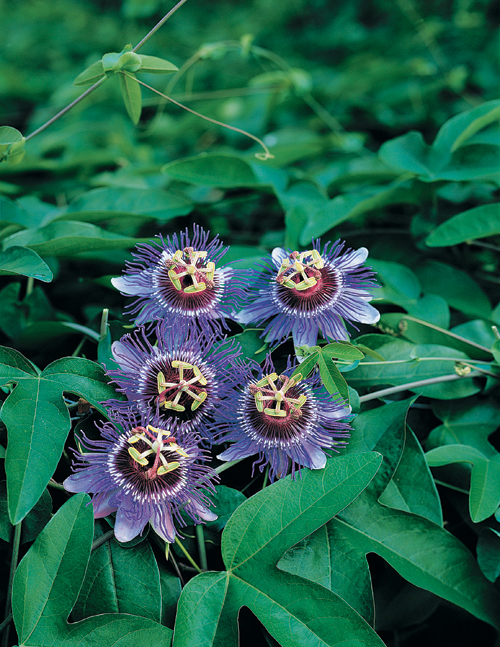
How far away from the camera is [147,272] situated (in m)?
0.65

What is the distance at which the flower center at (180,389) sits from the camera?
0.56 metres

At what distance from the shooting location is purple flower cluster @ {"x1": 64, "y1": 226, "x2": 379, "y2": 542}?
0.54 m

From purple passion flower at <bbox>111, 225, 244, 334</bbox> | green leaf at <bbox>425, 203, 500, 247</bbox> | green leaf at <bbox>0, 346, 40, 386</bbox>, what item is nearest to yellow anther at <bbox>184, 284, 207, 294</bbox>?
purple passion flower at <bbox>111, 225, 244, 334</bbox>

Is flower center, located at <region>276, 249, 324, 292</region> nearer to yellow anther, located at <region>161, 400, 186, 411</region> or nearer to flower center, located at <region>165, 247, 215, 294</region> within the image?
flower center, located at <region>165, 247, 215, 294</region>

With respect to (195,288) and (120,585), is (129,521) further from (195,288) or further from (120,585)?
(195,288)

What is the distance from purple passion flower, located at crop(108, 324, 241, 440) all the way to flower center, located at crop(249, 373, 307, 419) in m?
0.04

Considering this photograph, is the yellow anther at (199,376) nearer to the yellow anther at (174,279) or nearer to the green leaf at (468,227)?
the yellow anther at (174,279)

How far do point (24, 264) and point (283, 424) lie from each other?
396 millimetres

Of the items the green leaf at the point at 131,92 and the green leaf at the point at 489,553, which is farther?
the green leaf at the point at 131,92

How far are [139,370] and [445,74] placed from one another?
5.33 ft

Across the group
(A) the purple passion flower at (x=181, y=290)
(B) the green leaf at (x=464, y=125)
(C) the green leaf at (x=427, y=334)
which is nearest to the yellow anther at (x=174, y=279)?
(A) the purple passion flower at (x=181, y=290)

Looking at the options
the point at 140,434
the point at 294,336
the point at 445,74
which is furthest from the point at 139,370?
the point at 445,74

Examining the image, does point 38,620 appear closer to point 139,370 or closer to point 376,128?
point 139,370

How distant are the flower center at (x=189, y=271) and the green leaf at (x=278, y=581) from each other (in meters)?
0.25
